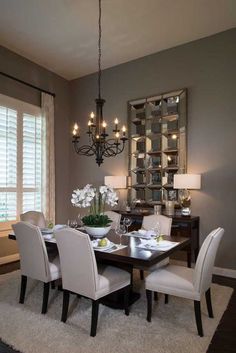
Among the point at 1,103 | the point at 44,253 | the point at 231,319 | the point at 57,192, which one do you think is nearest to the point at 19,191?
the point at 57,192

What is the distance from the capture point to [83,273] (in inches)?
91.4

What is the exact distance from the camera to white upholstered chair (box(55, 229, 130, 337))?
226 cm

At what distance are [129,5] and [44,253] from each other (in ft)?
10.8

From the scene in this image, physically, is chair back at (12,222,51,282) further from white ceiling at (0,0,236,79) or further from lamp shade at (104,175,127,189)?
white ceiling at (0,0,236,79)

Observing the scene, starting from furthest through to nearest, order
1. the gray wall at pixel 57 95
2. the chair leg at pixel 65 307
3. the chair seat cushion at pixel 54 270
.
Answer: the gray wall at pixel 57 95
the chair seat cushion at pixel 54 270
the chair leg at pixel 65 307

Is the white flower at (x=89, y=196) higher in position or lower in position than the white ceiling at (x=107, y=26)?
lower

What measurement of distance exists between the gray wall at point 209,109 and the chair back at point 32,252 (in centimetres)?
254

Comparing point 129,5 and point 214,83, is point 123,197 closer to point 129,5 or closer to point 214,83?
point 214,83

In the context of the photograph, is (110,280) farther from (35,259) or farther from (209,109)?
(209,109)

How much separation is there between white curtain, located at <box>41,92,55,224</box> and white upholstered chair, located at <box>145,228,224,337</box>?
3078mm

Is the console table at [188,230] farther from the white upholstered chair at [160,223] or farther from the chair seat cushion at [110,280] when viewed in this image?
the chair seat cushion at [110,280]

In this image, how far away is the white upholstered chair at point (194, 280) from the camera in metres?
2.26

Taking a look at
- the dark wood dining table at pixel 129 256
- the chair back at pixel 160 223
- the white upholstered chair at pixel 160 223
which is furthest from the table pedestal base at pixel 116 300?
the chair back at pixel 160 223

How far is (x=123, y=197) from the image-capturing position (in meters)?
4.95
